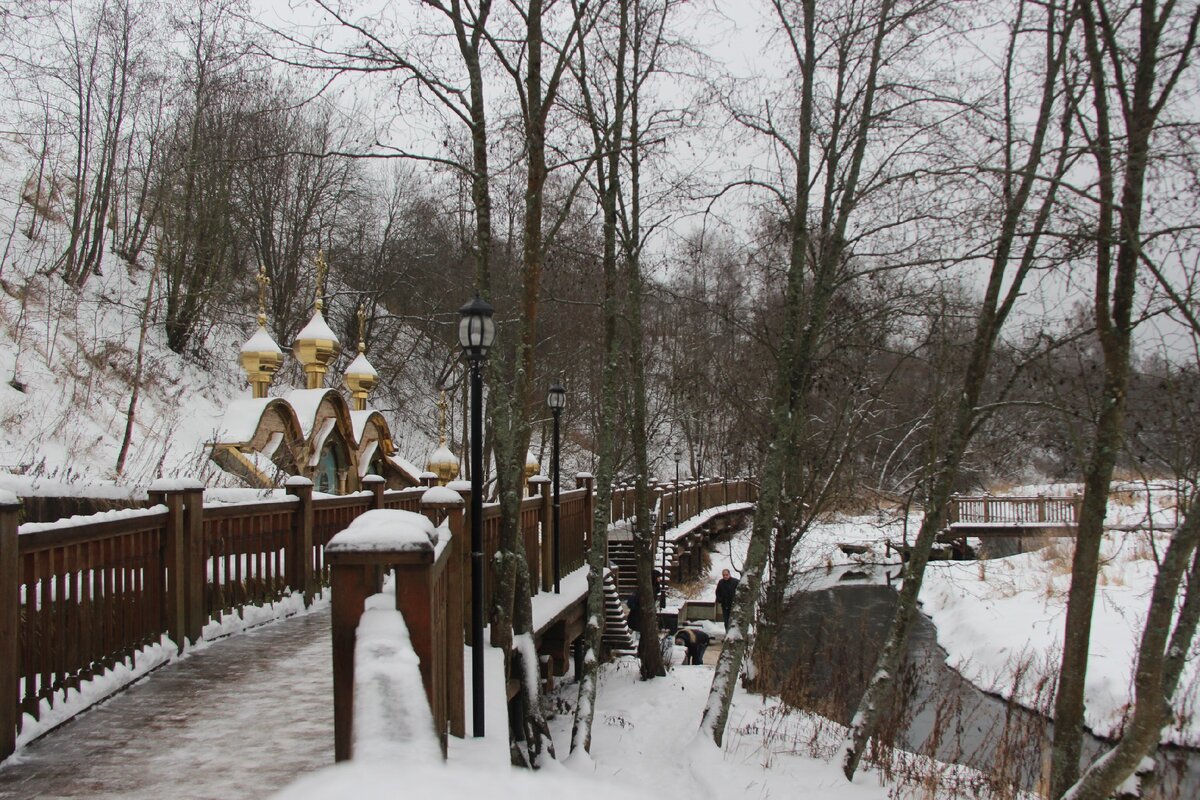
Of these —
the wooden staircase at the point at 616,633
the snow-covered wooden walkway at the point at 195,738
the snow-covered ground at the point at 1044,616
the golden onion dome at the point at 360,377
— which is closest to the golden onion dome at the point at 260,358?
the golden onion dome at the point at 360,377

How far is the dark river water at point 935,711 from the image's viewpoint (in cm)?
1000

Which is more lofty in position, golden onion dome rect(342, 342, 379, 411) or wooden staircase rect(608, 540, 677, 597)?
golden onion dome rect(342, 342, 379, 411)

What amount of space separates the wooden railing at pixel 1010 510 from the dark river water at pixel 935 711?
596 inches

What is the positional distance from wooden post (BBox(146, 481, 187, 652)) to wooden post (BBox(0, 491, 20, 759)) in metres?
2.21

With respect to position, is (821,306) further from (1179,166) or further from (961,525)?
(961,525)

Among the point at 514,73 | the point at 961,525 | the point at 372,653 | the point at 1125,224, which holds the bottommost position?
the point at 961,525

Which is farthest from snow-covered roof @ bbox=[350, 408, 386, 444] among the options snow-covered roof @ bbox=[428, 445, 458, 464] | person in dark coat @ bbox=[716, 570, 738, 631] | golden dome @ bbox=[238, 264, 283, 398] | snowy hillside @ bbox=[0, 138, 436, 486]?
person in dark coat @ bbox=[716, 570, 738, 631]

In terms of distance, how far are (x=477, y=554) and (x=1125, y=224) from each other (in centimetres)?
564

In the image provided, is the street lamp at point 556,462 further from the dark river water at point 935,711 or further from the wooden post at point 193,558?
the wooden post at point 193,558

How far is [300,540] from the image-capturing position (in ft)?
30.2

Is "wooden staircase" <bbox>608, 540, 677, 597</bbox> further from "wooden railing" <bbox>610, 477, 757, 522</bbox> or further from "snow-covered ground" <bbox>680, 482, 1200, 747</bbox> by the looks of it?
"snow-covered ground" <bbox>680, 482, 1200, 747</bbox>

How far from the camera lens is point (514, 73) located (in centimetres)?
896

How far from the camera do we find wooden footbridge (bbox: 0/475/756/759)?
362 cm

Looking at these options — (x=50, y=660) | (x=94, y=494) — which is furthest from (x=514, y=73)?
(x=50, y=660)
